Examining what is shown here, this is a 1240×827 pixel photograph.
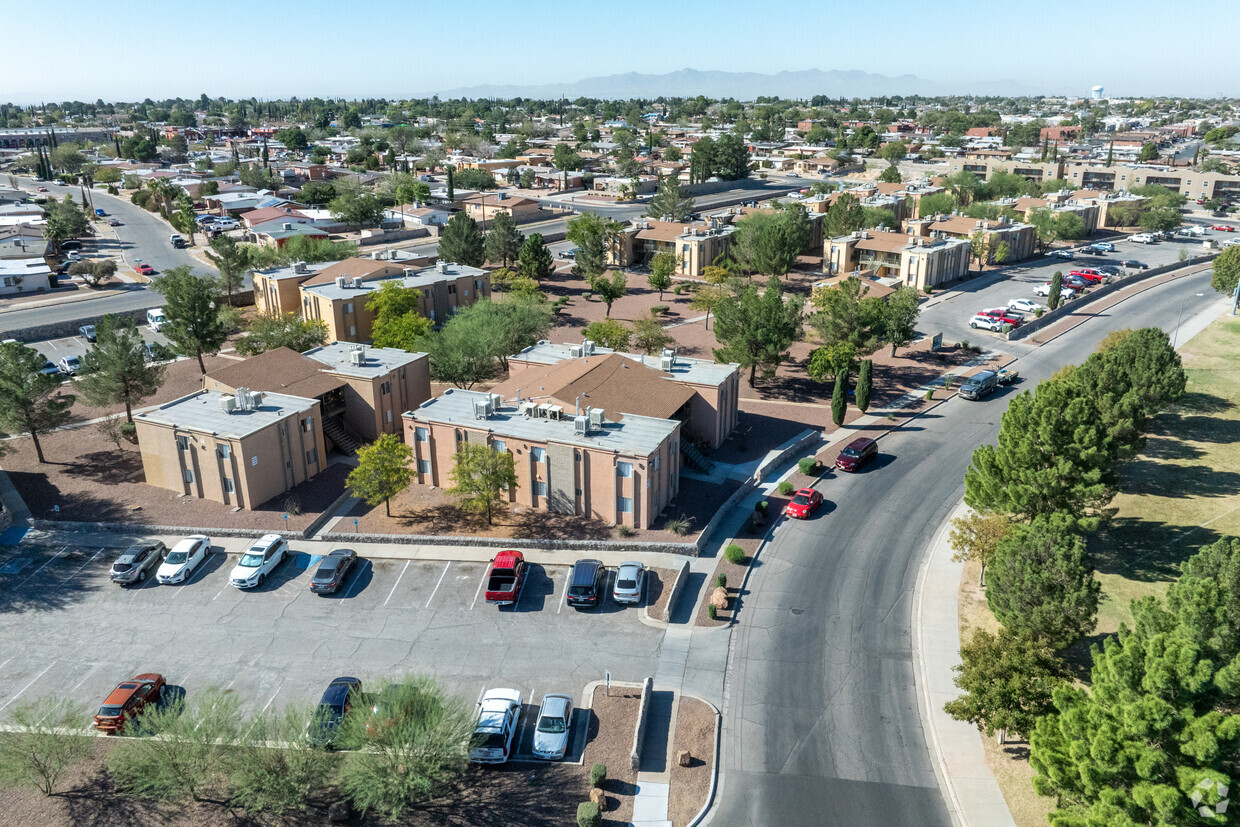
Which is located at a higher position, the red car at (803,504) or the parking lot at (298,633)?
the red car at (803,504)

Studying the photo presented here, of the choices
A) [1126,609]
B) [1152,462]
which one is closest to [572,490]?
[1126,609]

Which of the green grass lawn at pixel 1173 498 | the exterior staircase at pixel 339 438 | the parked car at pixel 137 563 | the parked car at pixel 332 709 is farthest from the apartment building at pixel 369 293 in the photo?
the green grass lawn at pixel 1173 498

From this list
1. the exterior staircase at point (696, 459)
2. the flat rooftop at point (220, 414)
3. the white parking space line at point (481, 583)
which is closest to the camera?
the white parking space line at point (481, 583)

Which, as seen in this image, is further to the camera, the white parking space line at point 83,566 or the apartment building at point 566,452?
the apartment building at point 566,452

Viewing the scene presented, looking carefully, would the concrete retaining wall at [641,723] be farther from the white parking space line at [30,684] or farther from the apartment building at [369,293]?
the apartment building at [369,293]

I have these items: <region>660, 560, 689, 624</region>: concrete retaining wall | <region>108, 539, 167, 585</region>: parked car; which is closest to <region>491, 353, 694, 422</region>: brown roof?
<region>660, 560, 689, 624</region>: concrete retaining wall

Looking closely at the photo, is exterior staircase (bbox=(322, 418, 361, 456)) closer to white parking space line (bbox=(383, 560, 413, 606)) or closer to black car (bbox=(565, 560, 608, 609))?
white parking space line (bbox=(383, 560, 413, 606))

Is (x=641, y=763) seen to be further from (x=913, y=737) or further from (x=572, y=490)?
(x=572, y=490)

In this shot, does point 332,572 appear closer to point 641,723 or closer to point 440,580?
point 440,580
